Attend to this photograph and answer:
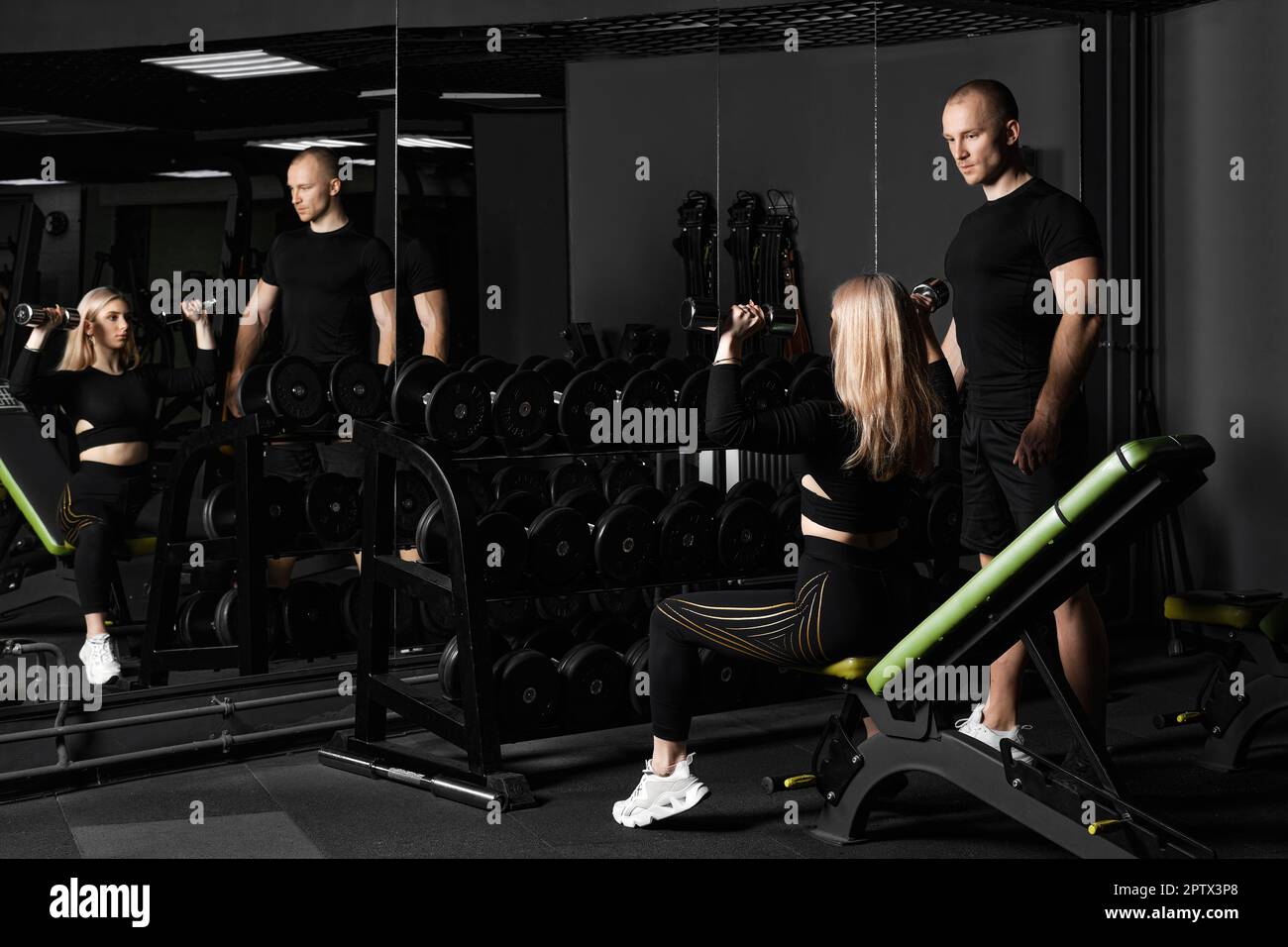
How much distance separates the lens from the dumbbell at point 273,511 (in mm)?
3438

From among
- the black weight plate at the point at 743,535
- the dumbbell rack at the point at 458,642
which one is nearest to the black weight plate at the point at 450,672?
the dumbbell rack at the point at 458,642

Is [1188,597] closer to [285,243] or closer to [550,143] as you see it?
[550,143]

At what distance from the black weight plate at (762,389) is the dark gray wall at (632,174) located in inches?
26.3

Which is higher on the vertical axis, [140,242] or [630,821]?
[140,242]

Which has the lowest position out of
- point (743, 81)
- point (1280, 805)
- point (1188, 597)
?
point (1280, 805)

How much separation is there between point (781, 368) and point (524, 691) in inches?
44.1

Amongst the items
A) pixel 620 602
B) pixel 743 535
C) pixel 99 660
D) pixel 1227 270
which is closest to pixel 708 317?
pixel 743 535

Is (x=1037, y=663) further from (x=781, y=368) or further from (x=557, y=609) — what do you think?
(x=557, y=609)

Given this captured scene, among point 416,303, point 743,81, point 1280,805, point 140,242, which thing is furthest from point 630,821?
point 743,81

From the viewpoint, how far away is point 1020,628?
7.73 ft

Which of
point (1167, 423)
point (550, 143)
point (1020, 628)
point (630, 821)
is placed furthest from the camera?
point (1167, 423)

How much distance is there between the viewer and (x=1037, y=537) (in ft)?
7.30

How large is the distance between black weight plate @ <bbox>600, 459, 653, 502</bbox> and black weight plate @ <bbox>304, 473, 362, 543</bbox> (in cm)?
86

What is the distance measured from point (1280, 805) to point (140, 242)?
2963 millimetres
